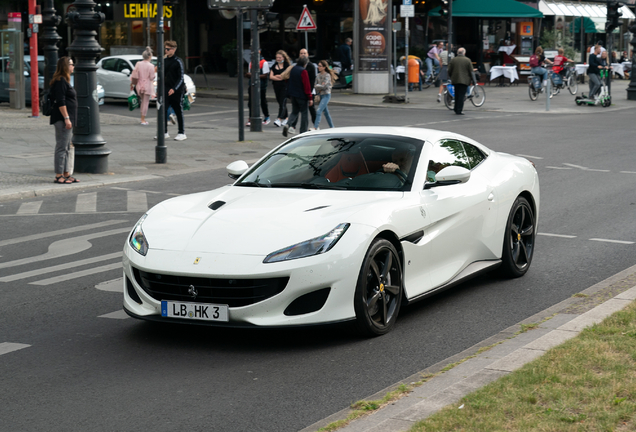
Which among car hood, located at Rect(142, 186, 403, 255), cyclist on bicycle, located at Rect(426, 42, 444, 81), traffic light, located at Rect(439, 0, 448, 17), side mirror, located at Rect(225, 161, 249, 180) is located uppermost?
traffic light, located at Rect(439, 0, 448, 17)

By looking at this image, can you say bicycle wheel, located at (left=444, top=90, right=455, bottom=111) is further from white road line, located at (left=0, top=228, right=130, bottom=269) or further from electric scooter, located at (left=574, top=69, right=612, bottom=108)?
white road line, located at (left=0, top=228, right=130, bottom=269)

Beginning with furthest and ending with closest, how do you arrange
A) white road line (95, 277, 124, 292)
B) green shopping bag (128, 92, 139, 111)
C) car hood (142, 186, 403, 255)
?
green shopping bag (128, 92, 139, 111)
white road line (95, 277, 124, 292)
car hood (142, 186, 403, 255)

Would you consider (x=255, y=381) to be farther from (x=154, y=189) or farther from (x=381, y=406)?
(x=154, y=189)

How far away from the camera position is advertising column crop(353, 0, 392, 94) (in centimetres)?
3450

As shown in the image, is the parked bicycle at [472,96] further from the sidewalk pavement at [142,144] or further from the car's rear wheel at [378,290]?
the car's rear wheel at [378,290]

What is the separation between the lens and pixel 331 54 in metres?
47.3

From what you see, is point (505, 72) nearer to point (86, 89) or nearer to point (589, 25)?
point (589, 25)

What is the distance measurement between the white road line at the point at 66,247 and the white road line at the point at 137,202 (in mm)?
1517

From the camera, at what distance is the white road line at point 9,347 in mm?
5779

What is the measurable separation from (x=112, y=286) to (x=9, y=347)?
5.77 ft

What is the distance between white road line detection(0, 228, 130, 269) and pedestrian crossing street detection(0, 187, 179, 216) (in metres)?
1.62

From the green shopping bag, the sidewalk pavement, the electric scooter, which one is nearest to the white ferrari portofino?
the sidewalk pavement

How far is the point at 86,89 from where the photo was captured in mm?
14711

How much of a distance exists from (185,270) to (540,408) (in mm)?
2311
